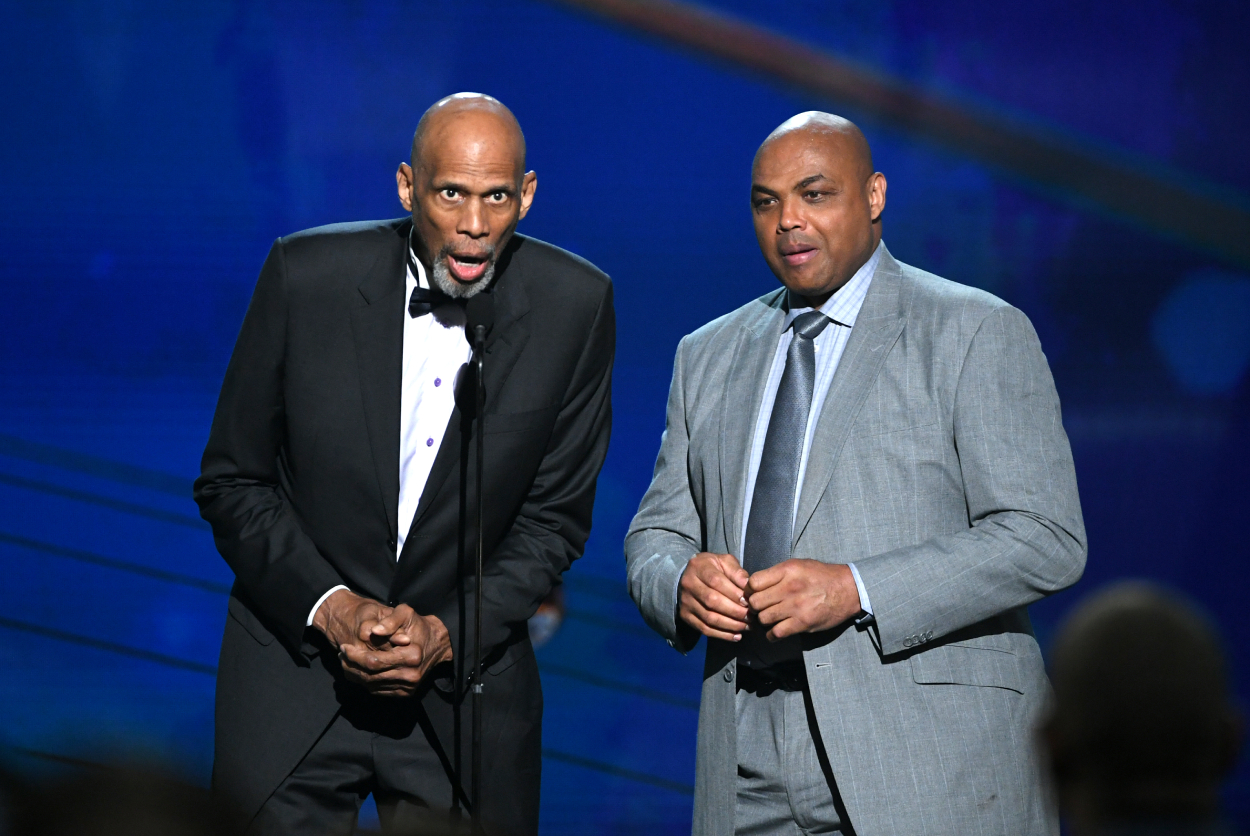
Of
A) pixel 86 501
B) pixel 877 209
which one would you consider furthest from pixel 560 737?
pixel 877 209

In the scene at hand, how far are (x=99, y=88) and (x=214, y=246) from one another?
53cm

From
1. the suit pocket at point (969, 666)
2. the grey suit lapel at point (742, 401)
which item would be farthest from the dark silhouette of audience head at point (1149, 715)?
the grey suit lapel at point (742, 401)

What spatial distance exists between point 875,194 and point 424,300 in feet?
2.69

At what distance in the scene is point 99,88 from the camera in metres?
3.79

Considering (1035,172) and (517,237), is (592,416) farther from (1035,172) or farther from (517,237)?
(1035,172)

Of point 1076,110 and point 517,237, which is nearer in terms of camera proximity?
point 517,237

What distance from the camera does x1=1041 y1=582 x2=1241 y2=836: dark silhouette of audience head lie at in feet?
2.92

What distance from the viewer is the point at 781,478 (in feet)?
7.47

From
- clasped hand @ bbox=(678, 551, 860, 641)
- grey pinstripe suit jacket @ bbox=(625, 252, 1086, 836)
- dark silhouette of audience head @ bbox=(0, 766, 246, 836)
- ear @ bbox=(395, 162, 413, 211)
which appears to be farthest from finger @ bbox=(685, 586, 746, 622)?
dark silhouette of audience head @ bbox=(0, 766, 246, 836)

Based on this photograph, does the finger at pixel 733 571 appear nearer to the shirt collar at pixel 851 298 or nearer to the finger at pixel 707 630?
the finger at pixel 707 630

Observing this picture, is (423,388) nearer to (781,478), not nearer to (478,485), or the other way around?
(478,485)


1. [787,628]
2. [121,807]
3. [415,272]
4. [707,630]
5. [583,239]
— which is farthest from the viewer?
[583,239]

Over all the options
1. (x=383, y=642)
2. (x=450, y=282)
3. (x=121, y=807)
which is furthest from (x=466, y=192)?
(x=121, y=807)

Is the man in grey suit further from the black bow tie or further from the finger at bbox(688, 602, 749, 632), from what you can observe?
the black bow tie
